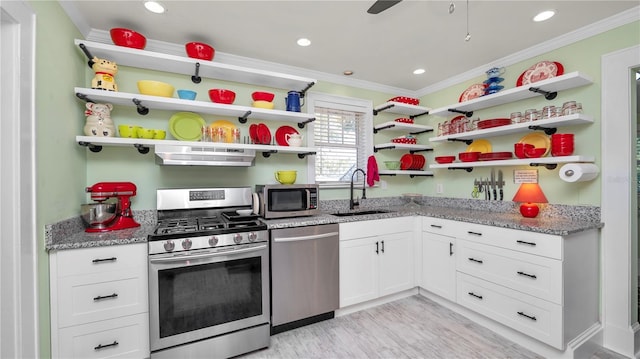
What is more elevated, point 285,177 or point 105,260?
point 285,177

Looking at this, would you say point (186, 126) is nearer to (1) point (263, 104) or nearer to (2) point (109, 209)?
(1) point (263, 104)

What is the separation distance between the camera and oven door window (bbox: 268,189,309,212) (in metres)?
2.42

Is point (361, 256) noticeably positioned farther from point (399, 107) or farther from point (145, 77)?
point (145, 77)

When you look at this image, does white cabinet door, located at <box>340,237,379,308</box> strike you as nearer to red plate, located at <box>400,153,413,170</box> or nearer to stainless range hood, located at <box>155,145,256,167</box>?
stainless range hood, located at <box>155,145,256,167</box>

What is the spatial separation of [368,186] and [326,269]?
1.41 meters

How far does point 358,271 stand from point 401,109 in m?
2.11

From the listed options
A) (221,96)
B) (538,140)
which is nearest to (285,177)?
(221,96)

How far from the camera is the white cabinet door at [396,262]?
265 centimetres

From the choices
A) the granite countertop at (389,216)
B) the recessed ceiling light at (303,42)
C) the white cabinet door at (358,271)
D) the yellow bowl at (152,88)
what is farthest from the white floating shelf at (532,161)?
the yellow bowl at (152,88)

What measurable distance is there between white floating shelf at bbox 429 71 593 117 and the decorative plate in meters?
2.57

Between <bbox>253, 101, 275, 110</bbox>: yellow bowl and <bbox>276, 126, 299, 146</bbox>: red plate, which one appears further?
<bbox>276, 126, 299, 146</bbox>: red plate

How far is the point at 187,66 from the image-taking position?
229 cm

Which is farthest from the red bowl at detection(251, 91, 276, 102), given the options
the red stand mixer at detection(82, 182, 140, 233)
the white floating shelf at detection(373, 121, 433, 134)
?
the white floating shelf at detection(373, 121, 433, 134)

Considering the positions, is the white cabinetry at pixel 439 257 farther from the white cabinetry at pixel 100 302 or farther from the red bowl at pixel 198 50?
the red bowl at pixel 198 50
